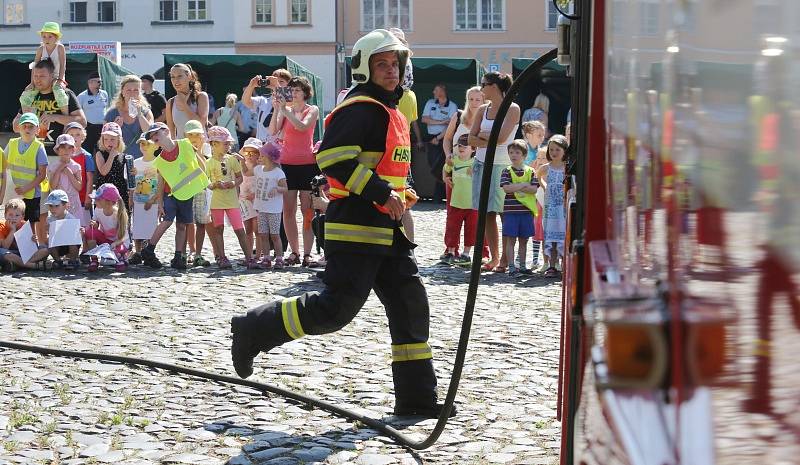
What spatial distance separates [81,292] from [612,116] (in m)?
8.38

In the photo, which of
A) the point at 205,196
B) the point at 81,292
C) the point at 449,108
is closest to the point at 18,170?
the point at 205,196

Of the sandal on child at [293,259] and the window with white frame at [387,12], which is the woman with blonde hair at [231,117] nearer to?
the sandal on child at [293,259]

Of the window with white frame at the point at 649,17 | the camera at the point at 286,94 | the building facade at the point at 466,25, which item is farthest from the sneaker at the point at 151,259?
the building facade at the point at 466,25

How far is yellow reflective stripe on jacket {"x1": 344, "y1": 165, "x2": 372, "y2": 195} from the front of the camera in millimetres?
5414

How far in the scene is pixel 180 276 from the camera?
439 inches

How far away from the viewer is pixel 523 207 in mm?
11266

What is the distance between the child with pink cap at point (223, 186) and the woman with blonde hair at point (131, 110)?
2.49 meters

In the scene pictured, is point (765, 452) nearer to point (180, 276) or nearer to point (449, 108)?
point (180, 276)

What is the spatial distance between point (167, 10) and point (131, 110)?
37.5 meters

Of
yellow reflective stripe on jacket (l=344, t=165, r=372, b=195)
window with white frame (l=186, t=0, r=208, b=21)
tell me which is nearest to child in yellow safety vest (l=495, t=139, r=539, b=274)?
yellow reflective stripe on jacket (l=344, t=165, r=372, b=195)

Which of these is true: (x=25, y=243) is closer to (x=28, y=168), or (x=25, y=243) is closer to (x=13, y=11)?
(x=28, y=168)

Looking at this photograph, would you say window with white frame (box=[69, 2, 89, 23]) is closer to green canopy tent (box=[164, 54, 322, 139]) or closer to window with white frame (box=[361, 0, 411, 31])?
window with white frame (box=[361, 0, 411, 31])

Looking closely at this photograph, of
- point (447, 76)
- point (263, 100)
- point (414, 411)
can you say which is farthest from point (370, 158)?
point (447, 76)

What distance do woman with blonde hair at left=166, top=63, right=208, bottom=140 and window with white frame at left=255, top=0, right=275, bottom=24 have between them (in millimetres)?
36441
